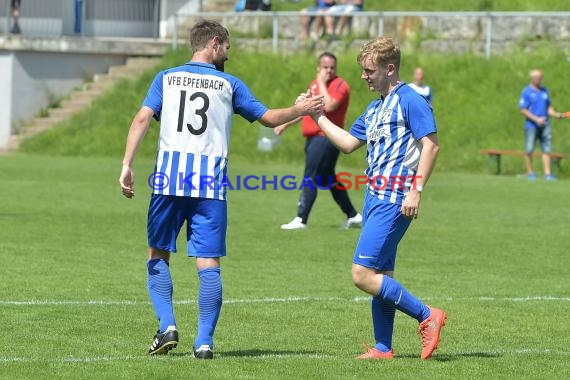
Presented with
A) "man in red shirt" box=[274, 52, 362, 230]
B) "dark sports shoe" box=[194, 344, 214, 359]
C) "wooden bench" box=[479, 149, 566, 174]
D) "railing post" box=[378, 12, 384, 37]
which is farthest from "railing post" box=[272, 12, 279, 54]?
"dark sports shoe" box=[194, 344, 214, 359]

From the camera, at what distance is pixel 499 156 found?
27.8 meters

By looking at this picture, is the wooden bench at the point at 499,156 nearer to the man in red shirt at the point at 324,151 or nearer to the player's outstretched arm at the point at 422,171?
the man in red shirt at the point at 324,151

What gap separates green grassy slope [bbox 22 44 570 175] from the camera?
96.0 feet

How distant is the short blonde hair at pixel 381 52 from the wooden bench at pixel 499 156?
1880 cm

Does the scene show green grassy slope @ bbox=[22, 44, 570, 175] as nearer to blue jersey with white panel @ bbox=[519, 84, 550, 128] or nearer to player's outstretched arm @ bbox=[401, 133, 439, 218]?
blue jersey with white panel @ bbox=[519, 84, 550, 128]

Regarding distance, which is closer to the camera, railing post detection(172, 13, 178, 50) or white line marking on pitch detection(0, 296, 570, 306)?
white line marking on pitch detection(0, 296, 570, 306)

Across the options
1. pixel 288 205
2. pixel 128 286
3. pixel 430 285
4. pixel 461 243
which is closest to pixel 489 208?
pixel 288 205

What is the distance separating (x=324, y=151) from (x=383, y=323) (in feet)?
27.2

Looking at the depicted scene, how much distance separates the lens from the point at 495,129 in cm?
2948

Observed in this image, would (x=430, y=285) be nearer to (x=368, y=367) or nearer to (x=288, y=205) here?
(x=368, y=367)

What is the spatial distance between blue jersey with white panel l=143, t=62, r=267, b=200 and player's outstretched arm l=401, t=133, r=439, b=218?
1104 millimetres

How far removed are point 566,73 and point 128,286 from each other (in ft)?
66.6

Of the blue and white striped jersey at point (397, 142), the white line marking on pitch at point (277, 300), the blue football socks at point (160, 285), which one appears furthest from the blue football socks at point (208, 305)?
the white line marking on pitch at point (277, 300)

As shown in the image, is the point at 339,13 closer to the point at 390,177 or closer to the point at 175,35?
the point at 175,35
